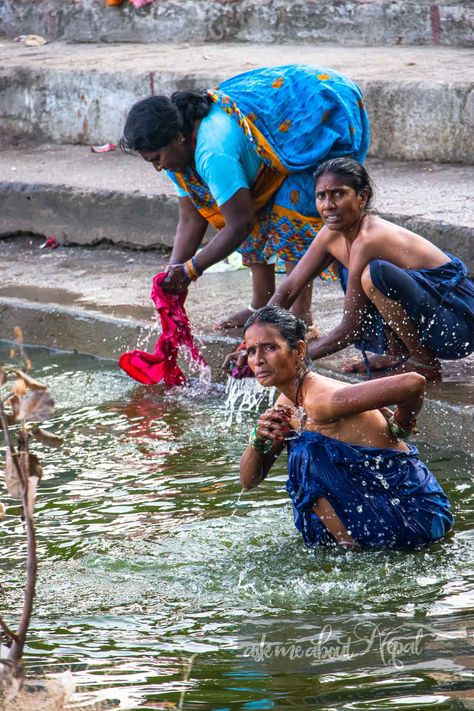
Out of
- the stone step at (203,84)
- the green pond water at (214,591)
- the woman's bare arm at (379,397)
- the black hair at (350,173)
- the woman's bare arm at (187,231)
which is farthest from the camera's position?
the stone step at (203,84)

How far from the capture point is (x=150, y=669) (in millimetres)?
3322

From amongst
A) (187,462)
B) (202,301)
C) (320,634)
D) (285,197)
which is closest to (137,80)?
(202,301)

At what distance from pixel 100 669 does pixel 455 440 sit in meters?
2.28

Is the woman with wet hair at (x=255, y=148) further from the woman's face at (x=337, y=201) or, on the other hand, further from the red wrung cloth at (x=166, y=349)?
the woman's face at (x=337, y=201)

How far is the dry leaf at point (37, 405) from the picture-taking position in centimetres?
256

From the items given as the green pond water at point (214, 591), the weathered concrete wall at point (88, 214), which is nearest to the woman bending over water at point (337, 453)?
the green pond water at point (214, 591)

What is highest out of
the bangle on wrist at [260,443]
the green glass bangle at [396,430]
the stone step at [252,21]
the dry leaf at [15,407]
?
the stone step at [252,21]

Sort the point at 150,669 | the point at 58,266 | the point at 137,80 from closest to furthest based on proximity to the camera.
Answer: the point at 150,669 → the point at 58,266 → the point at 137,80

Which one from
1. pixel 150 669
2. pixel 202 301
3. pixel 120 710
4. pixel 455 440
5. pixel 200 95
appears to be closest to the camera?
pixel 120 710

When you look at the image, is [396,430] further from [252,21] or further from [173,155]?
[252,21]

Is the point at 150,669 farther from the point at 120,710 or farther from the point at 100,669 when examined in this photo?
the point at 120,710

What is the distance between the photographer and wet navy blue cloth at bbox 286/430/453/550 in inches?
158

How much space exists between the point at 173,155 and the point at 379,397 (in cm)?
212

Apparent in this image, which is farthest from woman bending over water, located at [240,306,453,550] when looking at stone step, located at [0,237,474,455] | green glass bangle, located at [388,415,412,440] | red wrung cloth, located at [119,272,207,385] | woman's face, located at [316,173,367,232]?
red wrung cloth, located at [119,272,207,385]
